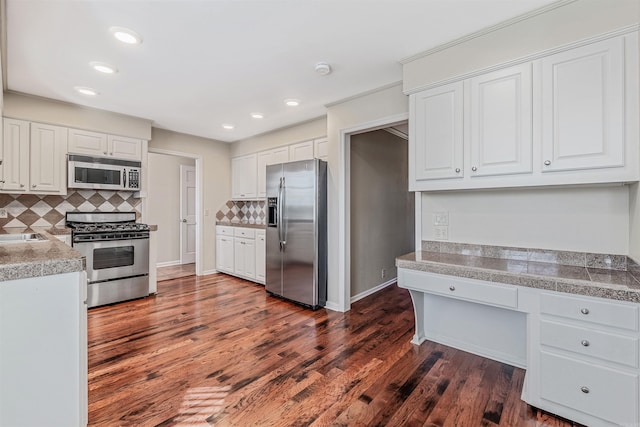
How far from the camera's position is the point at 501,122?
6.86 ft

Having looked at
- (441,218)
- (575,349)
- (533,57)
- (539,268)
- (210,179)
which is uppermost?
(533,57)

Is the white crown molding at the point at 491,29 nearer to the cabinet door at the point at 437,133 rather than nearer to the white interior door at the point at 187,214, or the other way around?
the cabinet door at the point at 437,133

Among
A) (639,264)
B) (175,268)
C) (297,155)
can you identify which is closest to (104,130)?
(297,155)

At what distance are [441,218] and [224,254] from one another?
3896 mm

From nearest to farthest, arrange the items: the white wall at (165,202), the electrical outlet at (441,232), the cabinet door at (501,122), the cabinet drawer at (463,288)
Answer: the cabinet drawer at (463,288) → the cabinet door at (501,122) → the electrical outlet at (441,232) → the white wall at (165,202)

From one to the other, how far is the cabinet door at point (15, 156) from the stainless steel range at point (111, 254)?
2.14ft

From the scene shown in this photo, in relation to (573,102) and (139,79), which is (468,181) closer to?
(573,102)

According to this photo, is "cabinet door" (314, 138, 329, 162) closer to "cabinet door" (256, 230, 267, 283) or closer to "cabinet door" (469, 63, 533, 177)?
"cabinet door" (256, 230, 267, 283)

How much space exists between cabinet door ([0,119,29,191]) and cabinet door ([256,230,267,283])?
9.13 feet

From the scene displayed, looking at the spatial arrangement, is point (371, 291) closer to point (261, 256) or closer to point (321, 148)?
point (261, 256)

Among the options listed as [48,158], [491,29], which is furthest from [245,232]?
[491,29]

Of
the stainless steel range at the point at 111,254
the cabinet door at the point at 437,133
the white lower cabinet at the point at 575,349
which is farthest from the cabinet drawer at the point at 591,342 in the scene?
the stainless steel range at the point at 111,254

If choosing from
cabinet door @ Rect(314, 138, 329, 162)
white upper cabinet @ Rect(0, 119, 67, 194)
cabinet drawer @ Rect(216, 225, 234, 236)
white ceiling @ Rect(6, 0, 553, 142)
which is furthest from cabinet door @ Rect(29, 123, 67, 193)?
cabinet door @ Rect(314, 138, 329, 162)

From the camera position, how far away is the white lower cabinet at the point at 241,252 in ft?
15.1
